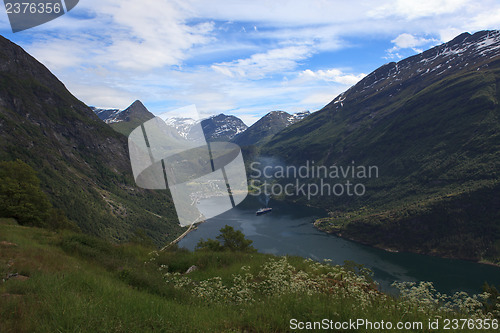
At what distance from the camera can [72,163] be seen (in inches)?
6309

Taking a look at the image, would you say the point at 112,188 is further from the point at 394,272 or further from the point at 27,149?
the point at 394,272

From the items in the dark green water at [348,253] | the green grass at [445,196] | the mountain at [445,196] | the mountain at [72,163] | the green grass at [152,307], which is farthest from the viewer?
the mountain at [72,163]

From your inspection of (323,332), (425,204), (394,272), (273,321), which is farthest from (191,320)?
(425,204)

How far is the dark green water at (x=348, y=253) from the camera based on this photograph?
258 ft

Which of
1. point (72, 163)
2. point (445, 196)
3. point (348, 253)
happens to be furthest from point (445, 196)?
point (72, 163)

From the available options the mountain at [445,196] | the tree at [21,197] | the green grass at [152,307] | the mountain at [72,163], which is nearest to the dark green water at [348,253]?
the mountain at [445,196]

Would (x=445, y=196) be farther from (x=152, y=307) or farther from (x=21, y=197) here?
(x=152, y=307)

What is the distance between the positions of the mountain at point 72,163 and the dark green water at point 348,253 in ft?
115

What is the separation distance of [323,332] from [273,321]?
865 millimetres

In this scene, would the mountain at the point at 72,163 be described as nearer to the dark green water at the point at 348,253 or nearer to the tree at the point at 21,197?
the dark green water at the point at 348,253

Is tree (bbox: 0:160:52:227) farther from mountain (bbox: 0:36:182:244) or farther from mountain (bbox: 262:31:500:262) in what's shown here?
mountain (bbox: 262:31:500:262)

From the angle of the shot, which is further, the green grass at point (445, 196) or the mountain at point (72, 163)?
the mountain at point (72, 163)

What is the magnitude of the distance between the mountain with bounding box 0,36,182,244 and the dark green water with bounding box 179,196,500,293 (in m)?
35.2

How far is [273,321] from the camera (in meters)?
4.61
